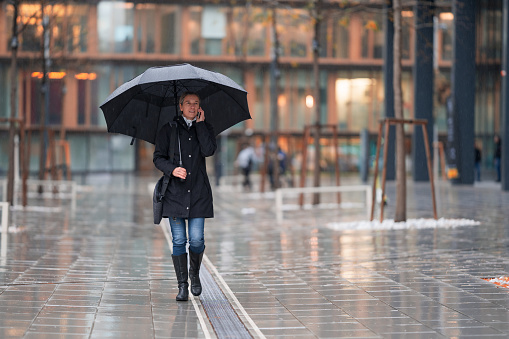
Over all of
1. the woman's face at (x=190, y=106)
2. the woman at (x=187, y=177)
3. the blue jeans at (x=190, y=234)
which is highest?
the woman's face at (x=190, y=106)

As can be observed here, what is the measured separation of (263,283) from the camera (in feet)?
29.0

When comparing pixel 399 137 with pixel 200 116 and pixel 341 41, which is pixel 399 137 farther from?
pixel 341 41

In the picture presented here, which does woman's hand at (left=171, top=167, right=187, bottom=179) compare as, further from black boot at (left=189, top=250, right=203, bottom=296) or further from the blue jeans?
black boot at (left=189, top=250, right=203, bottom=296)

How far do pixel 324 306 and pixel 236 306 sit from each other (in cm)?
71

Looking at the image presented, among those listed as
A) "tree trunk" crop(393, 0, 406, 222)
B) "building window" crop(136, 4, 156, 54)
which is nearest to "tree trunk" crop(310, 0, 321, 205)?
"tree trunk" crop(393, 0, 406, 222)

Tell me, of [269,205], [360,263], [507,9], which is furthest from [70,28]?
[360,263]

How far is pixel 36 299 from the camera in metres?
7.71

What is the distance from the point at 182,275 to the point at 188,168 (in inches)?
35.8

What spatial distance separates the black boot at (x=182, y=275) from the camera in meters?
7.66

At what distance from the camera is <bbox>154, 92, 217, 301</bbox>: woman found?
7.58 metres

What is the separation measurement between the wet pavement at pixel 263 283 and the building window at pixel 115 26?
43298 mm

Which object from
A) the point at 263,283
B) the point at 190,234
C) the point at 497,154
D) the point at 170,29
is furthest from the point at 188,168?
the point at 170,29

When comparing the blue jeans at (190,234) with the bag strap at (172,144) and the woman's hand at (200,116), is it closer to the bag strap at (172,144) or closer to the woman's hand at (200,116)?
the bag strap at (172,144)

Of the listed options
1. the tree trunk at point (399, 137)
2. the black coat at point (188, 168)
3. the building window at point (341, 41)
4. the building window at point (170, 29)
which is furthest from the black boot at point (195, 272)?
the building window at point (341, 41)
